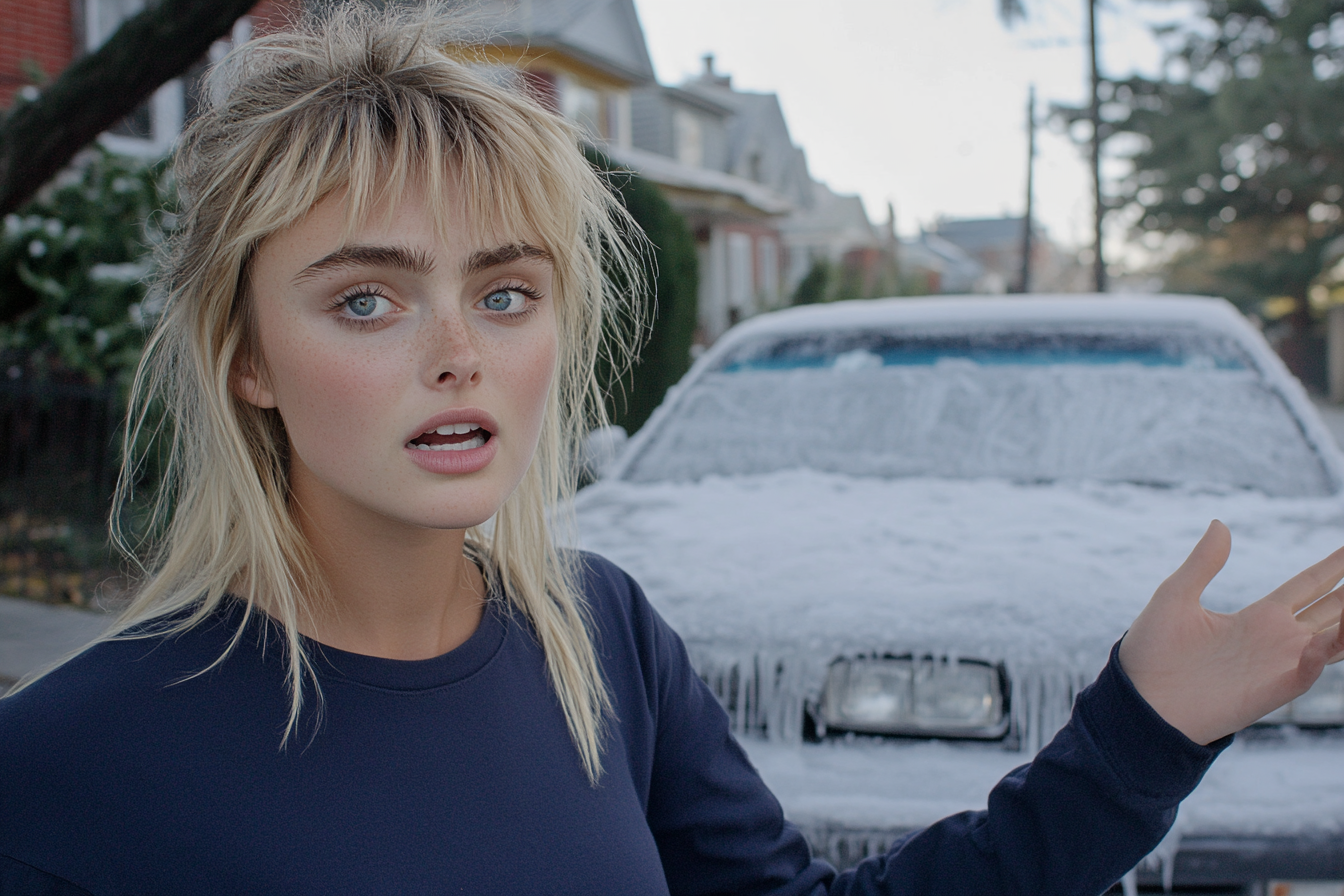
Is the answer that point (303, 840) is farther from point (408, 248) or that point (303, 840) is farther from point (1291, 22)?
point (1291, 22)

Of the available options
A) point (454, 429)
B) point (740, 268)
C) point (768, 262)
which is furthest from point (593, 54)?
point (454, 429)

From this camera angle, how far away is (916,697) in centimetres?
214

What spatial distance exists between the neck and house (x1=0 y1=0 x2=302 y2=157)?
28.7ft

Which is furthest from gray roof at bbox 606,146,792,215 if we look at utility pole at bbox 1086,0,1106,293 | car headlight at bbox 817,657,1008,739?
car headlight at bbox 817,657,1008,739

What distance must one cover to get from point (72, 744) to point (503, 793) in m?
0.37

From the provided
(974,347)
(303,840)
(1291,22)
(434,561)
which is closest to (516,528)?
(434,561)

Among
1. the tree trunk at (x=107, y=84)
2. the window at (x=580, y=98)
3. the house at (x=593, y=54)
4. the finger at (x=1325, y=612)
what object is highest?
the house at (x=593, y=54)

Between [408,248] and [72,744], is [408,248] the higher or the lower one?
the higher one

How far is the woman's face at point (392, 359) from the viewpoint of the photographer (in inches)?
41.3

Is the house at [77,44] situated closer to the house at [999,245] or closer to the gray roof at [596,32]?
the gray roof at [596,32]

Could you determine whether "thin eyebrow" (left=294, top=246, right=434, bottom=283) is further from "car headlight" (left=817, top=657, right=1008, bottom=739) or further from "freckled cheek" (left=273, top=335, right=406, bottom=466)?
"car headlight" (left=817, top=657, right=1008, bottom=739)

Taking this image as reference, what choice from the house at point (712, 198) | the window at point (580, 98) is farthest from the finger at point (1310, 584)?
the window at point (580, 98)

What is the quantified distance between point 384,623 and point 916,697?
4.18 ft

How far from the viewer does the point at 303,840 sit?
0.96 meters
